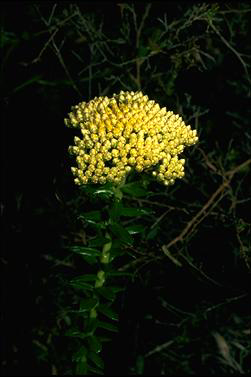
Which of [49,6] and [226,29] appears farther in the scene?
[49,6]

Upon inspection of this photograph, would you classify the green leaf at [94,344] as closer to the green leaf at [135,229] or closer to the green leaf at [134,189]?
the green leaf at [135,229]

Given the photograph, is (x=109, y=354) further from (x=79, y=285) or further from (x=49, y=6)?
(x=49, y=6)

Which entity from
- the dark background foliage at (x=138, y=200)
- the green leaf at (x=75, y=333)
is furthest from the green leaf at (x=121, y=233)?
the dark background foliage at (x=138, y=200)

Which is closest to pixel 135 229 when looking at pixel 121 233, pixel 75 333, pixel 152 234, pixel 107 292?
pixel 121 233

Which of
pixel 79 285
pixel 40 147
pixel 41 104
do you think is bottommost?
pixel 79 285

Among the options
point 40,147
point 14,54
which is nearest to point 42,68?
point 14,54

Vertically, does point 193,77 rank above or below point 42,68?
below

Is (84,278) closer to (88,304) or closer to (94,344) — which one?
(88,304)
